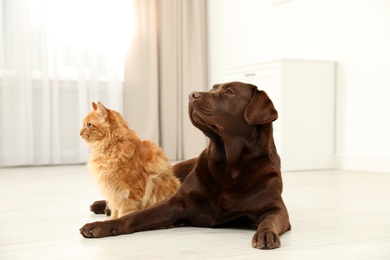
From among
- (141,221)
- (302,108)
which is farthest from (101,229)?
(302,108)

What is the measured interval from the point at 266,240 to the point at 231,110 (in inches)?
18.9

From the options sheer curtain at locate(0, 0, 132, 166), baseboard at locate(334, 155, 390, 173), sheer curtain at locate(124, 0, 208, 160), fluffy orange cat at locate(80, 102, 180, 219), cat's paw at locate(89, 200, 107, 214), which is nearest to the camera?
fluffy orange cat at locate(80, 102, 180, 219)

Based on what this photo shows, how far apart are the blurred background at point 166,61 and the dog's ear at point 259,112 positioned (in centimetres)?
259

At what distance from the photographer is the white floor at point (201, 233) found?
149 centimetres

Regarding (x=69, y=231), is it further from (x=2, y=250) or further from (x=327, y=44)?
(x=327, y=44)

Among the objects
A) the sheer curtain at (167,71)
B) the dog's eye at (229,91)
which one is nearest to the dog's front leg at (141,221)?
the dog's eye at (229,91)

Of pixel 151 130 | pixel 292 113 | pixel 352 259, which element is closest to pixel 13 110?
pixel 151 130

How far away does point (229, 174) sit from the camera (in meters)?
1.79

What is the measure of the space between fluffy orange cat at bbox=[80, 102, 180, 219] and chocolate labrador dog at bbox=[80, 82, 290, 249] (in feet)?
0.51

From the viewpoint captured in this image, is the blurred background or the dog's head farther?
the blurred background

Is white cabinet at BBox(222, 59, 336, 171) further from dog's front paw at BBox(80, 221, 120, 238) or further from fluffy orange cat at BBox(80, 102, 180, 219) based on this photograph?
dog's front paw at BBox(80, 221, 120, 238)

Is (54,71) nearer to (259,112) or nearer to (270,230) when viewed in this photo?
(259,112)

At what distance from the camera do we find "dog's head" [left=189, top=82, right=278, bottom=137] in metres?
1.75

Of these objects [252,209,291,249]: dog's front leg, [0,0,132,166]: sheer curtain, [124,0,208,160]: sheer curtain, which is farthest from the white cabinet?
[252,209,291,249]: dog's front leg
